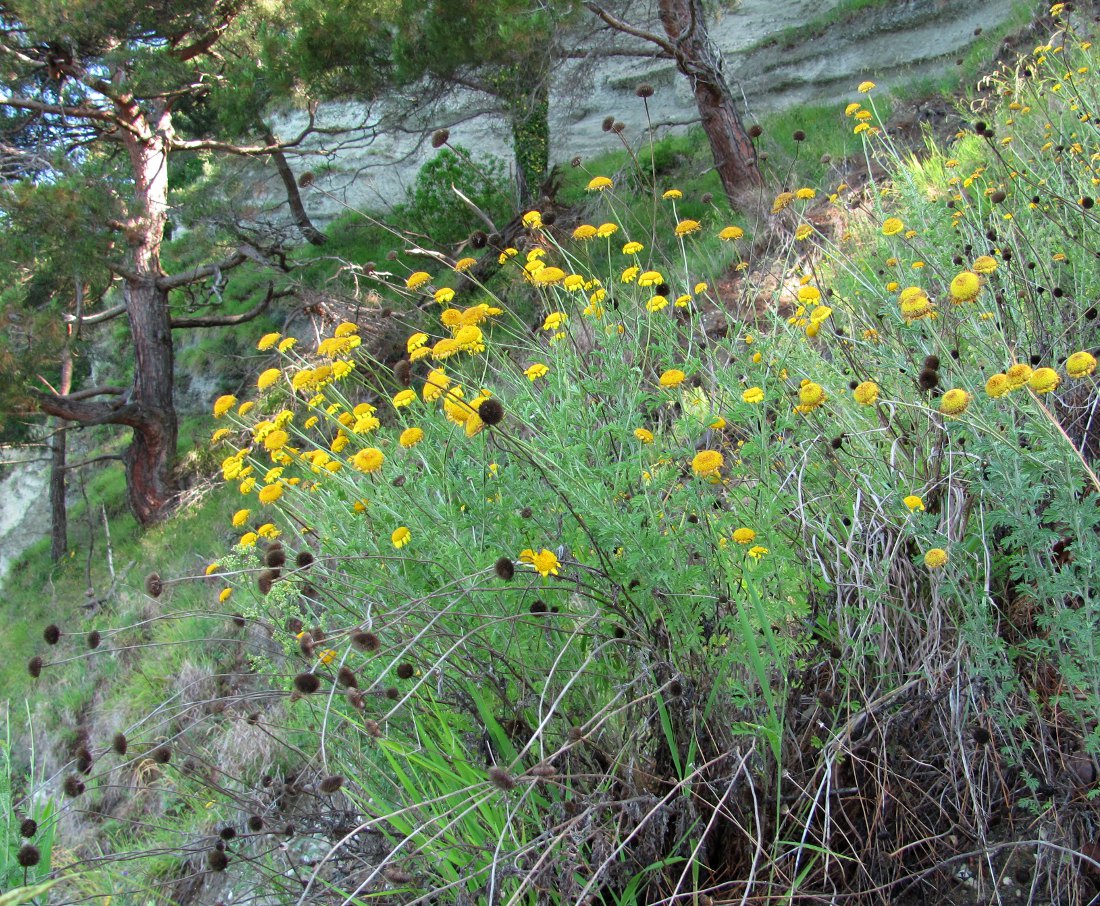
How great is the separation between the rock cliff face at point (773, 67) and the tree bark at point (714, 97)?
197 cm

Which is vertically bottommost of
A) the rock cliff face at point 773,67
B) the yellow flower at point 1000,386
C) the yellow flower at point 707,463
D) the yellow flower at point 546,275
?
the yellow flower at point 707,463

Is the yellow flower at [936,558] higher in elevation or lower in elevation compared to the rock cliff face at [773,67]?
lower

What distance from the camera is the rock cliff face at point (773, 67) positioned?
1113 centimetres

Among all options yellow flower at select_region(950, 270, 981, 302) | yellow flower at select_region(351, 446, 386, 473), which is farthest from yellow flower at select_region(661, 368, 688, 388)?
yellow flower at select_region(351, 446, 386, 473)

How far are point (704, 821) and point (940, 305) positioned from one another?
5.19ft

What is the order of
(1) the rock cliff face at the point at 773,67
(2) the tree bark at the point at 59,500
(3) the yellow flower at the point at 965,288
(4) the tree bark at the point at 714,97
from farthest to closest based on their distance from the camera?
1. (2) the tree bark at the point at 59,500
2. (1) the rock cliff face at the point at 773,67
3. (4) the tree bark at the point at 714,97
4. (3) the yellow flower at the point at 965,288

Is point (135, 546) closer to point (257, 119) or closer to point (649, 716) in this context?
point (257, 119)

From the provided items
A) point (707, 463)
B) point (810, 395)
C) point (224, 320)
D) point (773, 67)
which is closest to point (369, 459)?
point (707, 463)

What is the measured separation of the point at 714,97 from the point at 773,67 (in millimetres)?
7570

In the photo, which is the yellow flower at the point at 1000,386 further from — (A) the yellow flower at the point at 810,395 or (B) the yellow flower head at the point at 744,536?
(B) the yellow flower head at the point at 744,536

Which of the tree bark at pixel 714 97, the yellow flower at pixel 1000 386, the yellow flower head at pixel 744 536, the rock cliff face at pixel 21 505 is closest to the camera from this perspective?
the yellow flower at pixel 1000 386

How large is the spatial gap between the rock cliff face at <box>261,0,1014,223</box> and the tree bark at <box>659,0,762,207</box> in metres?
1.97

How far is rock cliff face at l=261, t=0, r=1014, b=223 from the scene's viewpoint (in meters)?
11.1

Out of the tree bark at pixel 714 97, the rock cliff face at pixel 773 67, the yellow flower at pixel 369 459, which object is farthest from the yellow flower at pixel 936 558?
the rock cliff face at pixel 773 67
